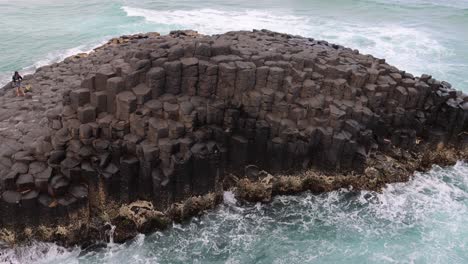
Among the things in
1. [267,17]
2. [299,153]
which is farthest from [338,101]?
[267,17]

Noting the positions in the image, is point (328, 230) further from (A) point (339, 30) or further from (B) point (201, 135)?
(A) point (339, 30)

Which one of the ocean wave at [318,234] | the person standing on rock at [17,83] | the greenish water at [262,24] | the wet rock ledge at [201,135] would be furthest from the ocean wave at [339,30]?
the person standing on rock at [17,83]

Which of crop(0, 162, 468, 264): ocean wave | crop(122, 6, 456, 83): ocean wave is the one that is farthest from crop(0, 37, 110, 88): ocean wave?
crop(0, 162, 468, 264): ocean wave

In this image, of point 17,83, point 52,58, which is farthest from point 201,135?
point 52,58

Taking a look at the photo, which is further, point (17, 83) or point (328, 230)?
point (17, 83)

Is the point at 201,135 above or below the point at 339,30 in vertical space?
below

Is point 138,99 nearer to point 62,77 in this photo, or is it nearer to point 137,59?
point 137,59
